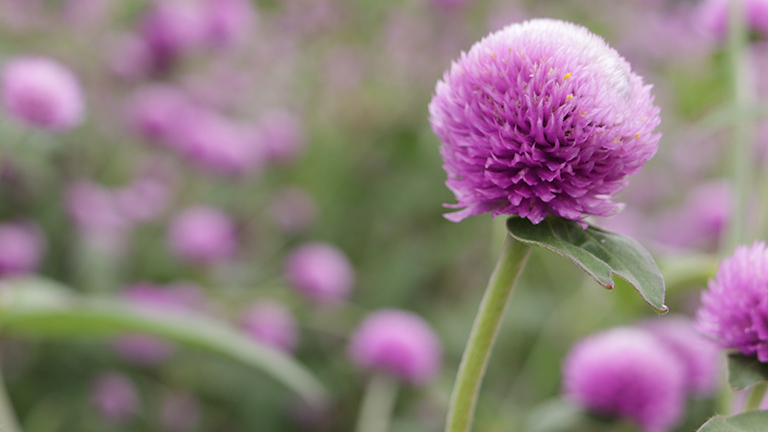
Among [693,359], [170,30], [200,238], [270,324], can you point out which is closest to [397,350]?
[270,324]

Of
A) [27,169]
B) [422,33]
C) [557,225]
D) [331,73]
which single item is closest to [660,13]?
[422,33]

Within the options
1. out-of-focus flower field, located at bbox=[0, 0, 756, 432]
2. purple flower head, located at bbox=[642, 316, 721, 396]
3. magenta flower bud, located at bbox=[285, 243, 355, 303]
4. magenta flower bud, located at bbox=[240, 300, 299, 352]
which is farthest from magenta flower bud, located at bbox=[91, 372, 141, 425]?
purple flower head, located at bbox=[642, 316, 721, 396]

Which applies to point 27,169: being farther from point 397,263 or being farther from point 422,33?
point 422,33

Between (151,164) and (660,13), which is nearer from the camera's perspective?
(151,164)

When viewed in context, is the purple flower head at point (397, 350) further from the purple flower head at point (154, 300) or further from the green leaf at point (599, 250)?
the green leaf at point (599, 250)

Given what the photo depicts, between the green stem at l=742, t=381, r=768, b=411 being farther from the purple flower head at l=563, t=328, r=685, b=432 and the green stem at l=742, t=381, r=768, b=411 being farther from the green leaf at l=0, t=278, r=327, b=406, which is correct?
the green leaf at l=0, t=278, r=327, b=406
